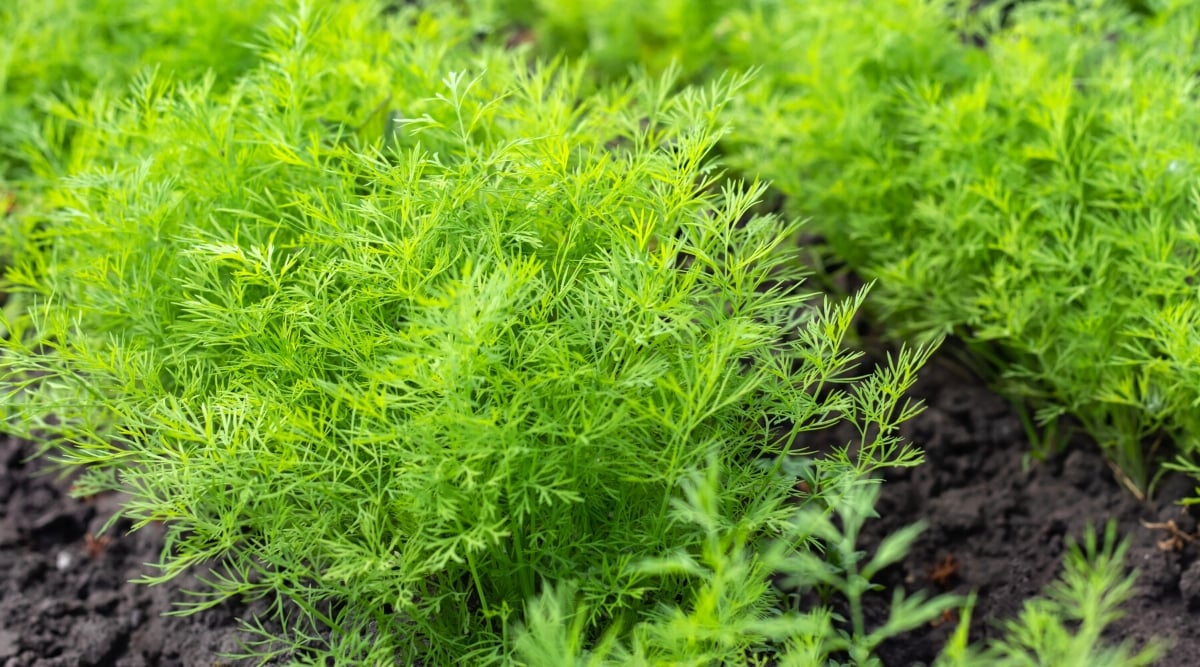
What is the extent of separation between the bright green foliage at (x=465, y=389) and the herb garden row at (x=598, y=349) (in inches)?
0.4

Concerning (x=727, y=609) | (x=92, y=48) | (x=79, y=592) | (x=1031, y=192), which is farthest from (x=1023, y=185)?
(x=92, y=48)

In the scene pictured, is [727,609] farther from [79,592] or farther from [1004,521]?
[79,592]

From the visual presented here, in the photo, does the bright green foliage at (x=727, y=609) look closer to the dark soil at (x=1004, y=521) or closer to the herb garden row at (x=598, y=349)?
the herb garden row at (x=598, y=349)

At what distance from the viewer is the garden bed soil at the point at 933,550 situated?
7.13ft

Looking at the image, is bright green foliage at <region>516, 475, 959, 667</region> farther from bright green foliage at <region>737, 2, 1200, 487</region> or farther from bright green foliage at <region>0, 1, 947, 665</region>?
bright green foliage at <region>737, 2, 1200, 487</region>

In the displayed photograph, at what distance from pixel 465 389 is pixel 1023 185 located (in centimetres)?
147

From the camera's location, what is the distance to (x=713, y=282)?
1.83 metres

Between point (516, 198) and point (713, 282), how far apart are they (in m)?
0.35

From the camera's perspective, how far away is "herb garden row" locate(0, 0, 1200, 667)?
1631mm

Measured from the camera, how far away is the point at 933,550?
2.40 meters

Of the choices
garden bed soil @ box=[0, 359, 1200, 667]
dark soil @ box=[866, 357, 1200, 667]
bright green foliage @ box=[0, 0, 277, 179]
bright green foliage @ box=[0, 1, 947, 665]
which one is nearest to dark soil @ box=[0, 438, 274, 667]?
garden bed soil @ box=[0, 359, 1200, 667]

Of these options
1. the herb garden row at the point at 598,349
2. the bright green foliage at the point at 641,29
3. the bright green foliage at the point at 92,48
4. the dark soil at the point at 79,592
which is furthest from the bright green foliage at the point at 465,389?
the bright green foliage at the point at 641,29

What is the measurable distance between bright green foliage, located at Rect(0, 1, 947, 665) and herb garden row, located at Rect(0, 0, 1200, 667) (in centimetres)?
1

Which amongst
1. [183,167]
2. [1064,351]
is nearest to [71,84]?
[183,167]
